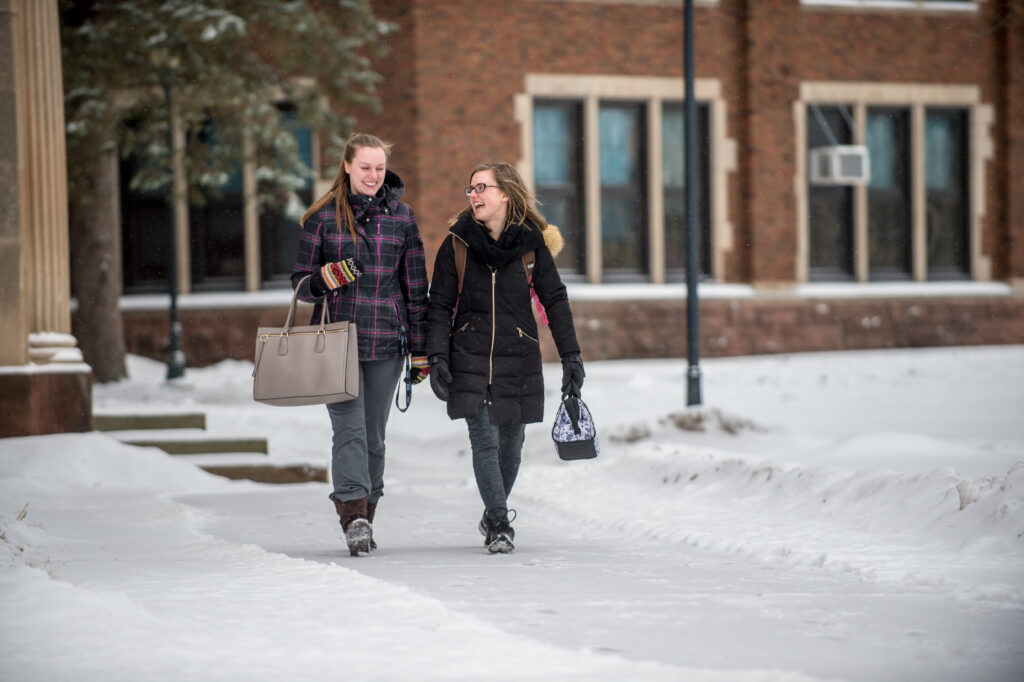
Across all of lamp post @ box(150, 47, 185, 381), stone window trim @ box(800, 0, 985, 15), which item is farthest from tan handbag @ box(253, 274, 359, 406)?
stone window trim @ box(800, 0, 985, 15)

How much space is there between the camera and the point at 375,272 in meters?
6.61

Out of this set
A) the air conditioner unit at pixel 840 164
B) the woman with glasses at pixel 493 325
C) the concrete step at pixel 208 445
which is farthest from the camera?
the air conditioner unit at pixel 840 164

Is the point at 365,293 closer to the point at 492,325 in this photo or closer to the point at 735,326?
the point at 492,325

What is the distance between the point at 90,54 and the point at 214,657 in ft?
39.4

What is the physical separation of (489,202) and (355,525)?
5.68ft

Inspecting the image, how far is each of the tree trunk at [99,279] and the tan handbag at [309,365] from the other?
10.3 metres

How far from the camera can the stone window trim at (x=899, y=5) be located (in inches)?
774

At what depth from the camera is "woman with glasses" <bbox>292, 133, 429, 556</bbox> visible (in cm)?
653

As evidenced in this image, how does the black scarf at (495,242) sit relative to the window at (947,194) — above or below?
below

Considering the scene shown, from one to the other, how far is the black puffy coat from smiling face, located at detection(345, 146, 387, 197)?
46 centimetres

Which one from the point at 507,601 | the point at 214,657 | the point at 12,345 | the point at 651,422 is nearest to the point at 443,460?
the point at 651,422

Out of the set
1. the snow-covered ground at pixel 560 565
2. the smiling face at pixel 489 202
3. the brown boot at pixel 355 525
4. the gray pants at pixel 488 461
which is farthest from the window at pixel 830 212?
the brown boot at pixel 355 525

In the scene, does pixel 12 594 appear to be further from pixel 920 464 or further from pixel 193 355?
pixel 193 355

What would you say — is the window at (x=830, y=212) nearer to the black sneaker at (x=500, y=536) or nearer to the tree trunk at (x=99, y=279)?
the tree trunk at (x=99, y=279)
